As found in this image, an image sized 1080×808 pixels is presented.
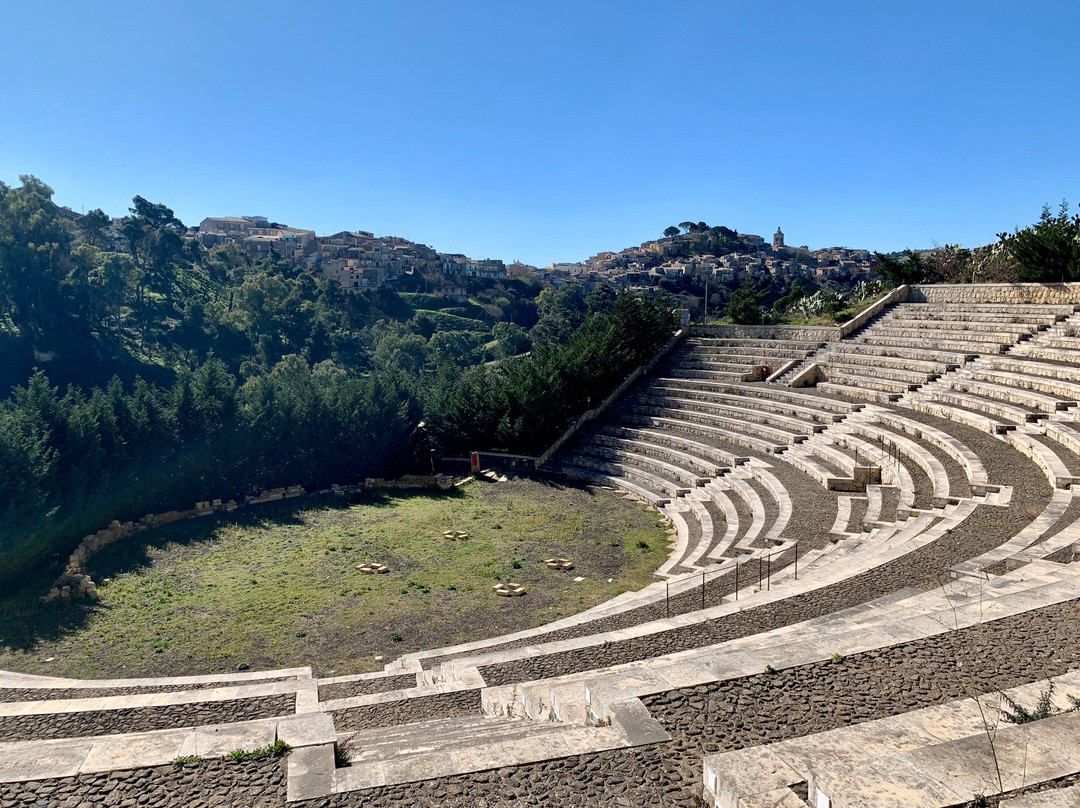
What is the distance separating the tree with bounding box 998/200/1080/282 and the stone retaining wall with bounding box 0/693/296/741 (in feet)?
94.3

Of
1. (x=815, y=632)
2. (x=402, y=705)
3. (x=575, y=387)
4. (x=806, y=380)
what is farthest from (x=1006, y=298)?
(x=402, y=705)

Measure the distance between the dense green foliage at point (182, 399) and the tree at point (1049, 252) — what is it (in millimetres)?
13856

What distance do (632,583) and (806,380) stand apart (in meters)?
14.9

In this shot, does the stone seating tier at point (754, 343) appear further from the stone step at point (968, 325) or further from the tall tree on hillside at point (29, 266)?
the tall tree on hillside at point (29, 266)

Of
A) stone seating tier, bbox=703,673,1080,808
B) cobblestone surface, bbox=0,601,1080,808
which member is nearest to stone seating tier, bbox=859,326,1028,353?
cobblestone surface, bbox=0,601,1080,808

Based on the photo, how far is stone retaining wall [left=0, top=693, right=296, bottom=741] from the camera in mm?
7145

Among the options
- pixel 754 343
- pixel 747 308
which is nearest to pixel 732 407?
pixel 754 343

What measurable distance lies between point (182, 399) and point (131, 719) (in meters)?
19.8

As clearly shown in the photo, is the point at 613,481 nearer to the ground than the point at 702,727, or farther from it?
nearer to the ground

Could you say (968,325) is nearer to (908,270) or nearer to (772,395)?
(772,395)

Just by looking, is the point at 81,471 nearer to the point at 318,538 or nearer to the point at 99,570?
the point at 99,570

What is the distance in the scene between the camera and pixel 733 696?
5.58 m

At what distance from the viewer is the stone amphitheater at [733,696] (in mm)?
4438

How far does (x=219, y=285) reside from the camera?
8119cm
